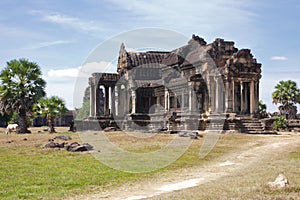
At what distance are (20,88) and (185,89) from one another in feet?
57.3

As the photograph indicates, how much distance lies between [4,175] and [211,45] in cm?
2742

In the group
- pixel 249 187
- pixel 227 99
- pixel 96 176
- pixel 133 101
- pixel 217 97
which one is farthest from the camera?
pixel 133 101

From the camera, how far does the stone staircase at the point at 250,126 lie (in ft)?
108

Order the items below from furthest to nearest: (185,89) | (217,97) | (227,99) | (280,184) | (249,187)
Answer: (185,89)
(217,97)
(227,99)
(249,187)
(280,184)

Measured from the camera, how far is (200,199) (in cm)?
1005

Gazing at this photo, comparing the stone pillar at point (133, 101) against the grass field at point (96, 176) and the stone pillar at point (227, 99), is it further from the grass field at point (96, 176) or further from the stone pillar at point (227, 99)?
the grass field at point (96, 176)

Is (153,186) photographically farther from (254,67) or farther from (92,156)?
(254,67)

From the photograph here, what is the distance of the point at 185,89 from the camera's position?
3994 cm

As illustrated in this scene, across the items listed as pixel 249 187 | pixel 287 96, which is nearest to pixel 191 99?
pixel 287 96

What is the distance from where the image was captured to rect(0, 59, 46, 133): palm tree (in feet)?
143

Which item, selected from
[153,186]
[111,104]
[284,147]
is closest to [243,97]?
[284,147]

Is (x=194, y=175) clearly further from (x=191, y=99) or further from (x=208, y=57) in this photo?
(x=208, y=57)

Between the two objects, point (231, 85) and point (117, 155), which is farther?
point (231, 85)

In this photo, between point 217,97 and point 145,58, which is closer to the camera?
point 217,97
